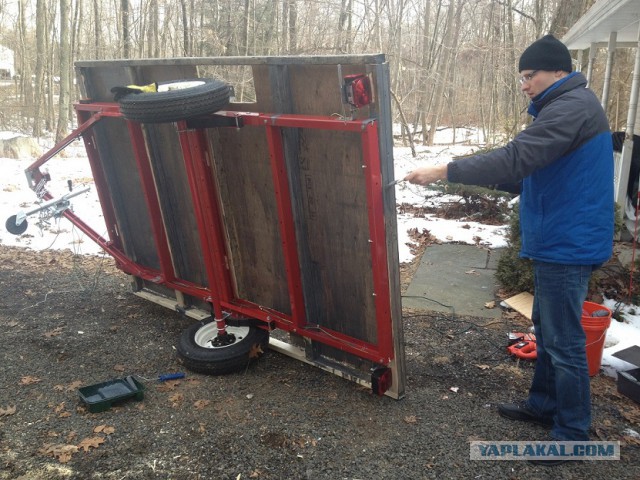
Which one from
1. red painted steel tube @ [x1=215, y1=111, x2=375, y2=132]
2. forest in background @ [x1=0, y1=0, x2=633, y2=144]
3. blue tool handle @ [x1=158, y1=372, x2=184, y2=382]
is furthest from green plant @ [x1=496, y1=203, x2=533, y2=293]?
forest in background @ [x1=0, y1=0, x2=633, y2=144]

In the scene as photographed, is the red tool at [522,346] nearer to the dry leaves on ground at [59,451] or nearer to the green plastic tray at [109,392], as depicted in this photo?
the green plastic tray at [109,392]

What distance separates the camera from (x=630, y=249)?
244 inches

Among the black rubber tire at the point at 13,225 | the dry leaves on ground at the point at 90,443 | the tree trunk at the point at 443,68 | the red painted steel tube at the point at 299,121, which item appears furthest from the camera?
the tree trunk at the point at 443,68

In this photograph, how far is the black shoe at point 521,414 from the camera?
3.44m

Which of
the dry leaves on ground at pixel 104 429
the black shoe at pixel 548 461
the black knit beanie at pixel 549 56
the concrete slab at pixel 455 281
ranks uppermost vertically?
the black knit beanie at pixel 549 56

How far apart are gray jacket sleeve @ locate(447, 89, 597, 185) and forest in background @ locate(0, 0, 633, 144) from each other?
42.3 ft

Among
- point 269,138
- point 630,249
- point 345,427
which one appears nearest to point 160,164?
point 269,138

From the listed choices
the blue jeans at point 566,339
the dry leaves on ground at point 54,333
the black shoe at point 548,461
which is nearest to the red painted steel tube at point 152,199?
the dry leaves on ground at point 54,333

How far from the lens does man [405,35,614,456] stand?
2.74m

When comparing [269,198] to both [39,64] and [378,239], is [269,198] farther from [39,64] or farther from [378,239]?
[39,64]

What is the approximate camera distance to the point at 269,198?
3.98 m

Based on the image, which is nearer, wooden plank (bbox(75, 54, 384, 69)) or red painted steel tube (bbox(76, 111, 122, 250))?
wooden plank (bbox(75, 54, 384, 69))

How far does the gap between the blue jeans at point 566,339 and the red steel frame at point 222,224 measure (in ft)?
3.13

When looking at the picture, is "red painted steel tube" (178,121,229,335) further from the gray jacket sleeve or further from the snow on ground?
the gray jacket sleeve
